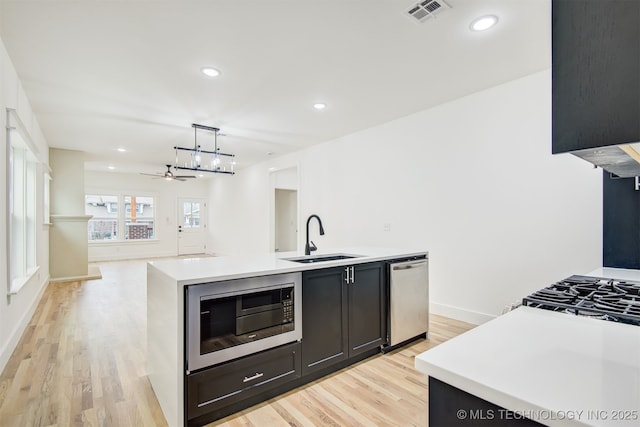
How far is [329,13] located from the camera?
2.19 meters

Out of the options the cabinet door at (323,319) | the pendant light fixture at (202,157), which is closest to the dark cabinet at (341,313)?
the cabinet door at (323,319)

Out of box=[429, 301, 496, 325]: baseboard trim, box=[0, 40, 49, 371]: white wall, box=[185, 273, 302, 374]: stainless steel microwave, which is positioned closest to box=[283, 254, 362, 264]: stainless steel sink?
box=[185, 273, 302, 374]: stainless steel microwave

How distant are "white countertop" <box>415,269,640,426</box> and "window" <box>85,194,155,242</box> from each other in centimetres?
1068

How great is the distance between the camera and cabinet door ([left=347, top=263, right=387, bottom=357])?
260 centimetres

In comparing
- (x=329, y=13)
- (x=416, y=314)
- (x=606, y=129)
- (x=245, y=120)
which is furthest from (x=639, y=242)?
(x=245, y=120)

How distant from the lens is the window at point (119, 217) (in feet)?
30.3

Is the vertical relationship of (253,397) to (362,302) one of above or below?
below

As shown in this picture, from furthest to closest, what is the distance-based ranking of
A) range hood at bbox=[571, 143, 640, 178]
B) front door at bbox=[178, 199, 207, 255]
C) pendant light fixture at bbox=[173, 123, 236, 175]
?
front door at bbox=[178, 199, 207, 255] < pendant light fixture at bbox=[173, 123, 236, 175] < range hood at bbox=[571, 143, 640, 178]

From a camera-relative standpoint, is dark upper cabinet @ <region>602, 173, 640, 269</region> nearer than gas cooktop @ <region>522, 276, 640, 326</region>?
No

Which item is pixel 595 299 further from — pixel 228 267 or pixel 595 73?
pixel 228 267

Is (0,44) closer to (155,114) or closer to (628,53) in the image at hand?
(155,114)

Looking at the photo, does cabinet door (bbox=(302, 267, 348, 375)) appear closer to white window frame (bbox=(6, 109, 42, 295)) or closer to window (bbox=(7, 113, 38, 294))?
white window frame (bbox=(6, 109, 42, 295))

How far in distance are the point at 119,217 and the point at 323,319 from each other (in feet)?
30.9

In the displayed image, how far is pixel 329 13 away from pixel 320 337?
234cm
